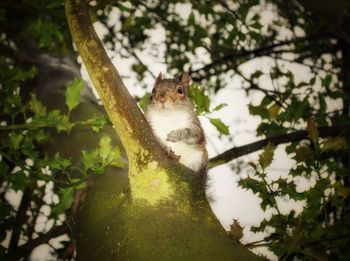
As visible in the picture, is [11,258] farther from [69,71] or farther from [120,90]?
[69,71]

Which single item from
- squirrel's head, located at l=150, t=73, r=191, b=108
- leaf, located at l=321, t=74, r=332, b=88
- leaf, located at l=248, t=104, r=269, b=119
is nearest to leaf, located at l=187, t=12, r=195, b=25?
squirrel's head, located at l=150, t=73, r=191, b=108

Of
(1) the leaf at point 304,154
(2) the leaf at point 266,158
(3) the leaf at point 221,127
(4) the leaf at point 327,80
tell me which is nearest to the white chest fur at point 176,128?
(3) the leaf at point 221,127

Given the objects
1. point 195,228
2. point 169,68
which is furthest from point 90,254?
point 169,68

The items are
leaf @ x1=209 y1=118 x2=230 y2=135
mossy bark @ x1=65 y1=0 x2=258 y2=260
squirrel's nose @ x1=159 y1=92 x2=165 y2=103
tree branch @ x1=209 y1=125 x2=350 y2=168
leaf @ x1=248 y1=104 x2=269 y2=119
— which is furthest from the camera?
squirrel's nose @ x1=159 y1=92 x2=165 y2=103

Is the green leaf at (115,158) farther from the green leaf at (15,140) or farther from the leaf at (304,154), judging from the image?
the leaf at (304,154)

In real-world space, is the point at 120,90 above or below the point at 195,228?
above

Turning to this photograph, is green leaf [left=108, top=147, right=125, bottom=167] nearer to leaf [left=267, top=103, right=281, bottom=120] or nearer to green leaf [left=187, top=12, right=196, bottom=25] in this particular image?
leaf [left=267, top=103, right=281, bottom=120]

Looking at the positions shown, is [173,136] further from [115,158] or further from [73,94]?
[73,94]
